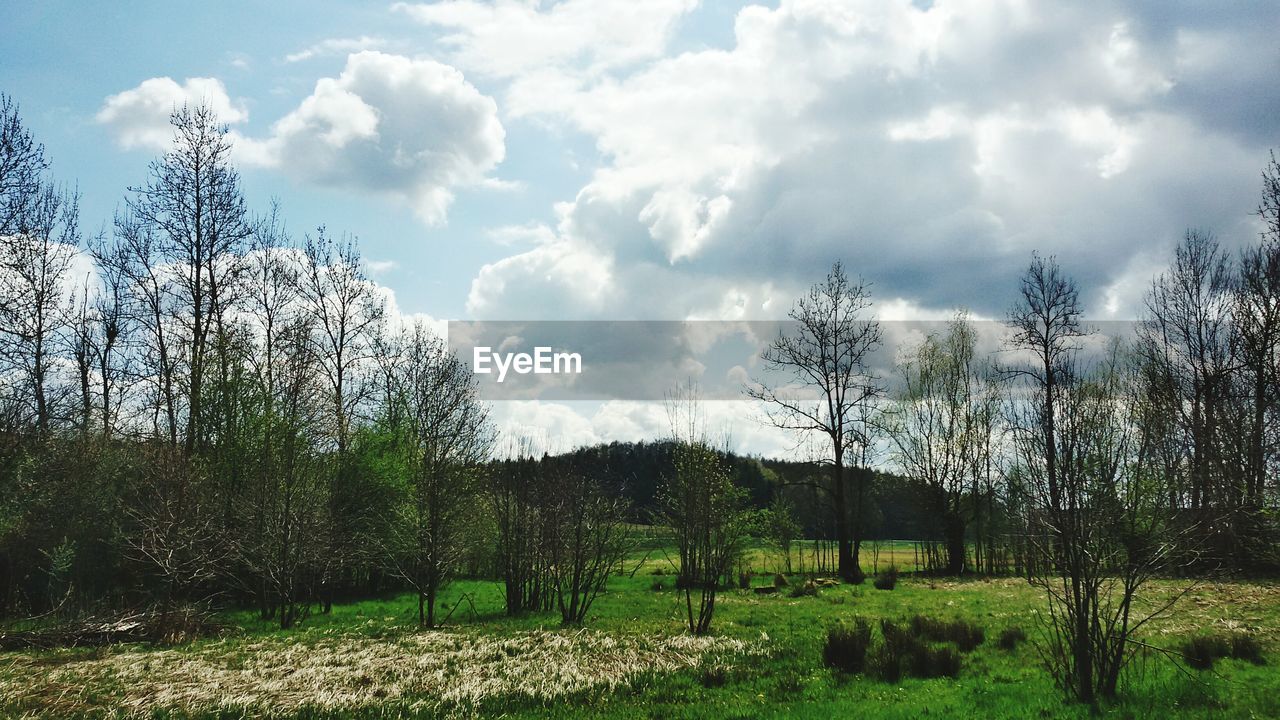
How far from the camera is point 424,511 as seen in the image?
2005cm

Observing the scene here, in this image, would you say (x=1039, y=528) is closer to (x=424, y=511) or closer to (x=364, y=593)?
(x=424, y=511)

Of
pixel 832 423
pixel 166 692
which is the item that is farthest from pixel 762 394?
pixel 166 692

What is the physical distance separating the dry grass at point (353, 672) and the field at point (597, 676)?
4 cm

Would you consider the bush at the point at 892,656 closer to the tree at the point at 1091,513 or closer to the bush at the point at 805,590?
the tree at the point at 1091,513

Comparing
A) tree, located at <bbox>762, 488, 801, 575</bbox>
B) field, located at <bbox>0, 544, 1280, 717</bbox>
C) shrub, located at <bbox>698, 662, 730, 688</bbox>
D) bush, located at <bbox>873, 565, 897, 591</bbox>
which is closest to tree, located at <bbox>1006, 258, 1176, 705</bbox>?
field, located at <bbox>0, 544, 1280, 717</bbox>

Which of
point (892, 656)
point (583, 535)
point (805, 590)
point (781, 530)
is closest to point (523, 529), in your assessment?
point (583, 535)

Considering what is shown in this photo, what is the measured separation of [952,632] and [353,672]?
10.6 meters

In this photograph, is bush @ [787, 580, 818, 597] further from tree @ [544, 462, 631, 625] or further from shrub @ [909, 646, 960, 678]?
shrub @ [909, 646, 960, 678]

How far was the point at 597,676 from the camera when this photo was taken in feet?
31.0

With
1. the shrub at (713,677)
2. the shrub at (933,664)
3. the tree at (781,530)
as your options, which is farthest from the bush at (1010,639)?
the tree at (781,530)

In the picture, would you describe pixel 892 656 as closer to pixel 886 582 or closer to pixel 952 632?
pixel 952 632

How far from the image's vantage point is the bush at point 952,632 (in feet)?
38.3

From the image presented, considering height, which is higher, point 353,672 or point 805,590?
point 353,672

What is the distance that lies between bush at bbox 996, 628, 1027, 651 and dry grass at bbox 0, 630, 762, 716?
14.1ft
